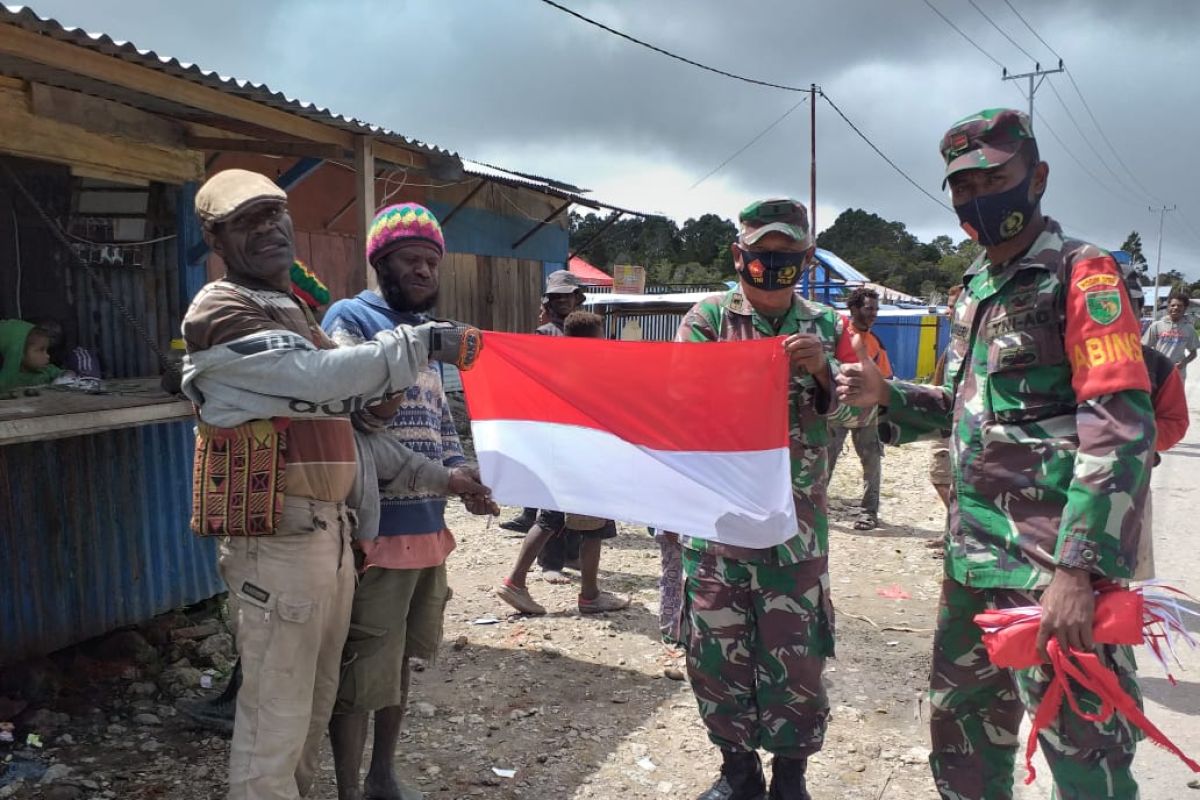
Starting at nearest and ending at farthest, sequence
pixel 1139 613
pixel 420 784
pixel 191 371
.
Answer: pixel 1139 613 < pixel 191 371 < pixel 420 784

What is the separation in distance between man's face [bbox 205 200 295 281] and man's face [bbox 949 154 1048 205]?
1971 millimetres

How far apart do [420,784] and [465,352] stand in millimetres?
1947

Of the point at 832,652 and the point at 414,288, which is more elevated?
the point at 414,288

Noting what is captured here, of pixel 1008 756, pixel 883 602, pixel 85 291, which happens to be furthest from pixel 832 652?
pixel 85 291

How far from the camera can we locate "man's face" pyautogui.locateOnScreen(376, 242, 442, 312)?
285cm

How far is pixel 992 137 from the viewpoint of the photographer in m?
2.35

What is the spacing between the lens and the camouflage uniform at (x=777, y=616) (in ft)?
9.67

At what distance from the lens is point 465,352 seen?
2.49 m

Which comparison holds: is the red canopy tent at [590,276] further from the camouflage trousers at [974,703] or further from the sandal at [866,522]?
the camouflage trousers at [974,703]

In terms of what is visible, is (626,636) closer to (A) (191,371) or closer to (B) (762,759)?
(B) (762,759)

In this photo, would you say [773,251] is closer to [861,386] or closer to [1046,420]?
[861,386]

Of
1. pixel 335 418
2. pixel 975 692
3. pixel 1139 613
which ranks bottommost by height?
pixel 975 692

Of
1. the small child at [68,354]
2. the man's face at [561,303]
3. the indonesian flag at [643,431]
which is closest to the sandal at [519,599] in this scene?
the man's face at [561,303]

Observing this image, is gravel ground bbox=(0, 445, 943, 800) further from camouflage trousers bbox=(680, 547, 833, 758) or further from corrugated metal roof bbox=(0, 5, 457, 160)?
corrugated metal roof bbox=(0, 5, 457, 160)
